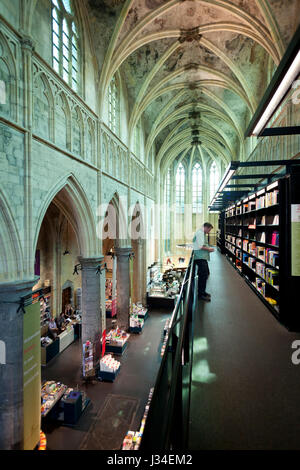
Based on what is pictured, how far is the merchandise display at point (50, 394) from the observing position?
7.57 meters

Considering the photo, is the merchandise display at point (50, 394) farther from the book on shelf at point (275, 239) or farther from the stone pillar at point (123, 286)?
the book on shelf at point (275, 239)

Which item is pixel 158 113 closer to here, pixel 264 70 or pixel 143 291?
pixel 264 70

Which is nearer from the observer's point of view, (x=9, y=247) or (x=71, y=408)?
(x=9, y=247)

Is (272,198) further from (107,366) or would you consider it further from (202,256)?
(107,366)

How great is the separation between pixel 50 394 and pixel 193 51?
57.5ft

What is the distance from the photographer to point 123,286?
14.9 metres

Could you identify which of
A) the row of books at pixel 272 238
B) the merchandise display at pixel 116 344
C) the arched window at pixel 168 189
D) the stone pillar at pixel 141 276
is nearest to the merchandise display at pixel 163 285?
the stone pillar at pixel 141 276

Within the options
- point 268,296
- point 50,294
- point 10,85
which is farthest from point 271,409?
point 50,294

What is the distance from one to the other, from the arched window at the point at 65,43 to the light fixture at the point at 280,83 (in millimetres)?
7399

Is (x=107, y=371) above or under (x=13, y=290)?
under

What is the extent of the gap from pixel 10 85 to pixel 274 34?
904cm

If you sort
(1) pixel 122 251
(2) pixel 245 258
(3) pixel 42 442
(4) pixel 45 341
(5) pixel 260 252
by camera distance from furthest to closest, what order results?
(1) pixel 122 251 < (4) pixel 45 341 < (2) pixel 245 258 < (3) pixel 42 442 < (5) pixel 260 252

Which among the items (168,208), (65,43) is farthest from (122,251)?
(168,208)

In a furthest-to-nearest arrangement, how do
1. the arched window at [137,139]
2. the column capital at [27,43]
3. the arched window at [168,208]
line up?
1. the arched window at [168,208]
2. the arched window at [137,139]
3. the column capital at [27,43]
